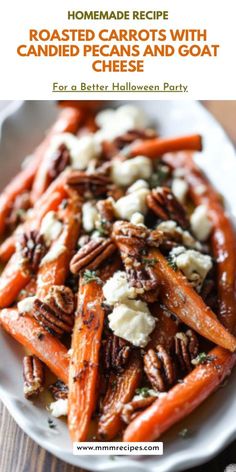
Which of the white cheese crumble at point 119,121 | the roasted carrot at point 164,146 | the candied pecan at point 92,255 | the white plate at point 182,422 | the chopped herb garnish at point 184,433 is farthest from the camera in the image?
the white cheese crumble at point 119,121

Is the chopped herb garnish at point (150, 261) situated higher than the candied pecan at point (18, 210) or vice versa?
the candied pecan at point (18, 210)

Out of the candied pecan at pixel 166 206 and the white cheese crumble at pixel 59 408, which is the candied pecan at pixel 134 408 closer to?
the white cheese crumble at pixel 59 408

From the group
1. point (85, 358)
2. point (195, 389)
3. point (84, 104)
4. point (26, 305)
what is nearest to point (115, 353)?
point (85, 358)

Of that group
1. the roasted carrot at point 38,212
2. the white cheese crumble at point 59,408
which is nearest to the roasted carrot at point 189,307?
the white cheese crumble at point 59,408

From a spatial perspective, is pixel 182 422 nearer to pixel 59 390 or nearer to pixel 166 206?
pixel 59 390

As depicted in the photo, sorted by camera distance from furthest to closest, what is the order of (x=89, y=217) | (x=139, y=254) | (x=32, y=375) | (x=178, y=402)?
(x=89, y=217) < (x=139, y=254) < (x=32, y=375) < (x=178, y=402)

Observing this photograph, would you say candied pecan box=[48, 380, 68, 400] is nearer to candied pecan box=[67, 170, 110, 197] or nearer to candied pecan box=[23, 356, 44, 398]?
candied pecan box=[23, 356, 44, 398]
